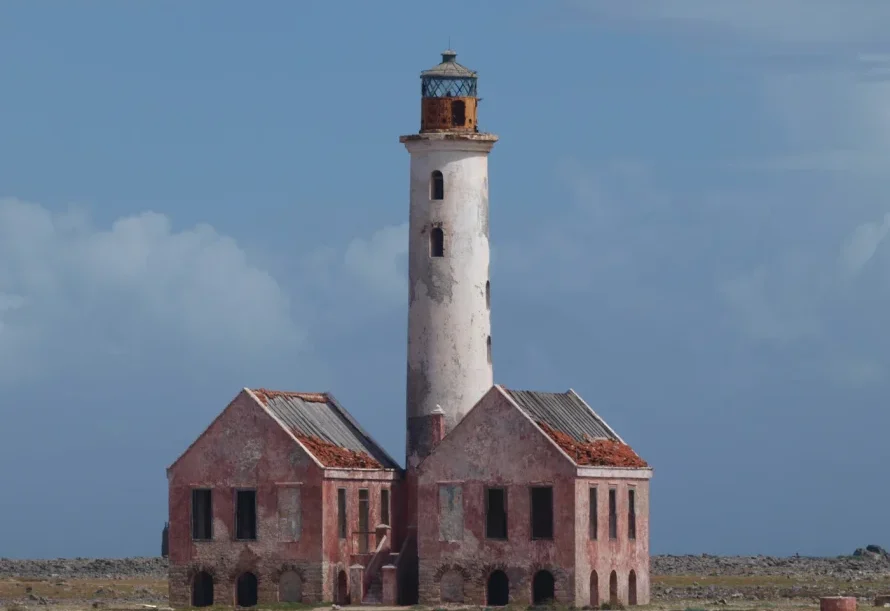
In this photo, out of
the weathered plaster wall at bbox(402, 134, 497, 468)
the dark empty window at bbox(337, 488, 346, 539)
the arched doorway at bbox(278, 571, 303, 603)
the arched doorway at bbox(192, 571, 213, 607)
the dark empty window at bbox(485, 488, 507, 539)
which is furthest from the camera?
the weathered plaster wall at bbox(402, 134, 497, 468)

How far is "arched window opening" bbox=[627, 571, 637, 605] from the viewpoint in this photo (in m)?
69.4

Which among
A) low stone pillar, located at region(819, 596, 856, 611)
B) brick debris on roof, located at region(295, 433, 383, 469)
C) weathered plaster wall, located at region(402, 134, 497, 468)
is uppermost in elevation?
weathered plaster wall, located at region(402, 134, 497, 468)

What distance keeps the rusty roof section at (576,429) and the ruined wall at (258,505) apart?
662cm

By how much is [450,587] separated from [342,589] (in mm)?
3324

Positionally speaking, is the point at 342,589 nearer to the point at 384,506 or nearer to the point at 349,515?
the point at 349,515

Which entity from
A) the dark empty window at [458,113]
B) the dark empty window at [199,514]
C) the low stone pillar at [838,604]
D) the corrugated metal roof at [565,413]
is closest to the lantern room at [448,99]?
the dark empty window at [458,113]

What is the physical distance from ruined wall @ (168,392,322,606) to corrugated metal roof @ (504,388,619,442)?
21.1 ft

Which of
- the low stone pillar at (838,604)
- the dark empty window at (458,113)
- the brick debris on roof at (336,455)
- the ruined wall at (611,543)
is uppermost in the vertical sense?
the dark empty window at (458,113)

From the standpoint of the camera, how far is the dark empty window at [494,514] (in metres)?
66.6

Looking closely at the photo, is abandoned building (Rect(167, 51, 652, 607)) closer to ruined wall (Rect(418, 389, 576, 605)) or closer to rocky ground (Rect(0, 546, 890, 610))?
ruined wall (Rect(418, 389, 576, 605))

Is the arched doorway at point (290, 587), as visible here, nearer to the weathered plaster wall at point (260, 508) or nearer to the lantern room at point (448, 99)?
the weathered plaster wall at point (260, 508)

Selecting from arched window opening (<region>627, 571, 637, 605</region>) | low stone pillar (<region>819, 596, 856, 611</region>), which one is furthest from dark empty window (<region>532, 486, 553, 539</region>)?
low stone pillar (<region>819, 596, 856, 611</region>)

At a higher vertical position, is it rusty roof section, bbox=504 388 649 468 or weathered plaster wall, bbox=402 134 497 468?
weathered plaster wall, bbox=402 134 497 468

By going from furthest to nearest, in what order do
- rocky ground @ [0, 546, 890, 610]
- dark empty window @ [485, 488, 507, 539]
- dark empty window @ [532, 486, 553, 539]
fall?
rocky ground @ [0, 546, 890, 610] < dark empty window @ [485, 488, 507, 539] < dark empty window @ [532, 486, 553, 539]
